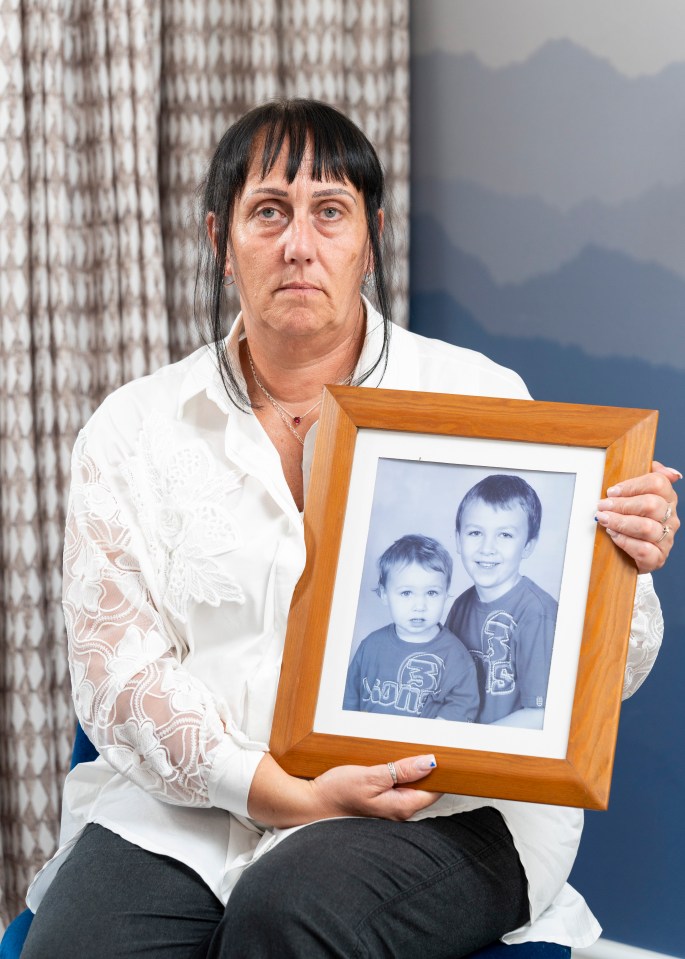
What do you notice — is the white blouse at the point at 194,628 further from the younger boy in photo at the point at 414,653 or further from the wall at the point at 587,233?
the wall at the point at 587,233

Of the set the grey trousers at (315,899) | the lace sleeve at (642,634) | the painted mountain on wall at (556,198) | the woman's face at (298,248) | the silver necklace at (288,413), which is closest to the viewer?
the grey trousers at (315,899)

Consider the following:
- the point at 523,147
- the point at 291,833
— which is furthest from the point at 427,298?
the point at 291,833

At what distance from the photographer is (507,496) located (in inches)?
50.9

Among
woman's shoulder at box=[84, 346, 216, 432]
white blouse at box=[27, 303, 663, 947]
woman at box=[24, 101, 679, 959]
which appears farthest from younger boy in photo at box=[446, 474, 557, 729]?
woman's shoulder at box=[84, 346, 216, 432]

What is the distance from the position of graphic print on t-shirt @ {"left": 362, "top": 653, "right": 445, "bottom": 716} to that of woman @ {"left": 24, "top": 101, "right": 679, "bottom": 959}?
0.24 feet

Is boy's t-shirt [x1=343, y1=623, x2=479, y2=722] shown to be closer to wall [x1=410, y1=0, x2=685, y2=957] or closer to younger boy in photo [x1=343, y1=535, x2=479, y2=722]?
younger boy in photo [x1=343, y1=535, x2=479, y2=722]

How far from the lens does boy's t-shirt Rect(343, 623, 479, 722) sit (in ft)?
4.10

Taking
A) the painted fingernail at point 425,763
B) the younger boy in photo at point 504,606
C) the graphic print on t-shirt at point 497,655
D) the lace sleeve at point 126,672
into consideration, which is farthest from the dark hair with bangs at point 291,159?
the painted fingernail at point 425,763

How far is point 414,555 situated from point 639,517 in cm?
27

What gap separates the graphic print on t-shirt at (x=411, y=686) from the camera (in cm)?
126

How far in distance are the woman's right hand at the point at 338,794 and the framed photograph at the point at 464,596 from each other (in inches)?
0.8

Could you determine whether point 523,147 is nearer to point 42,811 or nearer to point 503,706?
point 503,706

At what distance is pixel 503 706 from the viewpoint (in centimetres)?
123

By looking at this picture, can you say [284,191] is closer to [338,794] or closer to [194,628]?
[194,628]
